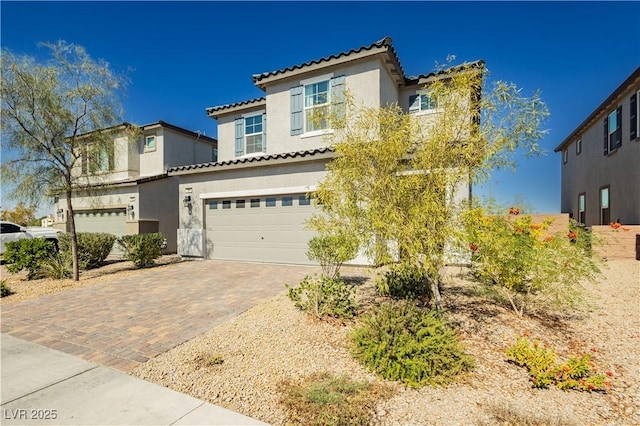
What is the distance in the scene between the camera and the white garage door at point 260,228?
36.2 feet

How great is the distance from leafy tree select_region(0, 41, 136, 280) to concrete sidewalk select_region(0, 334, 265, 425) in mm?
6775

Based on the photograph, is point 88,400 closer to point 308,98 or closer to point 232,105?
point 308,98

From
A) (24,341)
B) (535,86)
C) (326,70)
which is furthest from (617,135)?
(24,341)

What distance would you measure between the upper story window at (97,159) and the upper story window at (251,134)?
593 cm

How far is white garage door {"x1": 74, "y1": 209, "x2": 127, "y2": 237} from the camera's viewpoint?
15.9m

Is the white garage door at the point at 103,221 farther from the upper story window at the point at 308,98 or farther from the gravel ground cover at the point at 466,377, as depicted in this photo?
the gravel ground cover at the point at 466,377

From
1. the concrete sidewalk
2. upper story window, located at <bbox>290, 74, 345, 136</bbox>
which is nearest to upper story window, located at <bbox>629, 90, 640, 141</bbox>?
upper story window, located at <bbox>290, 74, 345, 136</bbox>

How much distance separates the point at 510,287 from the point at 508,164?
2220 millimetres

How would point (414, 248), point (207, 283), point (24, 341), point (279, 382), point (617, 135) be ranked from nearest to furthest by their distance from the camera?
point (279, 382) < point (414, 248) < point (24, 341) < point (207, 283) < point (617, 135)

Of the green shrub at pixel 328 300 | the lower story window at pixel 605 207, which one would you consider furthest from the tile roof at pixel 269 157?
the lower story window at pixel 605 207

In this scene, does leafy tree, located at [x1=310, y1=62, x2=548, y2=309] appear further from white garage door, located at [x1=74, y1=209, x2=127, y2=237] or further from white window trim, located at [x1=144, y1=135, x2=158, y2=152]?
white window trim, located at [x1=144, y1=135, x2=158, y2=152]

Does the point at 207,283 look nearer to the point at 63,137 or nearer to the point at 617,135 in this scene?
the point at 63,137

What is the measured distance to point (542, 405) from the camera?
2.91 meters

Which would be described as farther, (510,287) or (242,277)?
(242,277)
